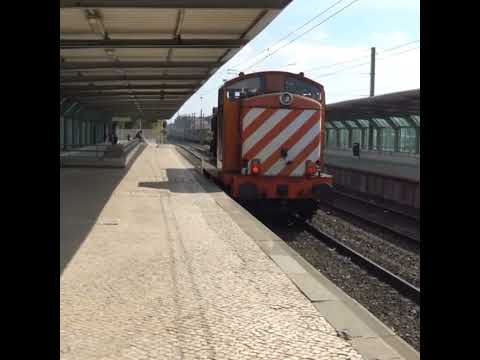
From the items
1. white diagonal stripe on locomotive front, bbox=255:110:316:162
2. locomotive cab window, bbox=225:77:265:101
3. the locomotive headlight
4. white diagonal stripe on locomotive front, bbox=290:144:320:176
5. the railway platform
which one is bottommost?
the railway platform

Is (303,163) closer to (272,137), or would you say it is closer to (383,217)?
(272,137)

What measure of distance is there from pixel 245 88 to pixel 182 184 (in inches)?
194

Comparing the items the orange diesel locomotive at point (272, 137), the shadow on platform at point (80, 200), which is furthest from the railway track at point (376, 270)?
the shadow on platform at point (80, 200)

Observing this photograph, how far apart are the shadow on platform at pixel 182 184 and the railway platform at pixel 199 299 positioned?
4.74m

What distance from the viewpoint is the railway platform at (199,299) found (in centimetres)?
382

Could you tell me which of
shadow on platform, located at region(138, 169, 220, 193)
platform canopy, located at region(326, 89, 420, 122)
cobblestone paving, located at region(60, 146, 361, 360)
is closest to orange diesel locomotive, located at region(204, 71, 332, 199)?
shadow on platform, located at region(138, 169, 220, 193)

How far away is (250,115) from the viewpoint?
11359 mm

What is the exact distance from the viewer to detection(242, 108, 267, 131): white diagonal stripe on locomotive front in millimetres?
11336

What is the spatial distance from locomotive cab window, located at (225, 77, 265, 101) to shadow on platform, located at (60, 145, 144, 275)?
3.60 meters

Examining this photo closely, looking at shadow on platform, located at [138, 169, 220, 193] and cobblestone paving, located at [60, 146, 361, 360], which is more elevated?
shadow on platform, located at [138, 169, 220, 193]

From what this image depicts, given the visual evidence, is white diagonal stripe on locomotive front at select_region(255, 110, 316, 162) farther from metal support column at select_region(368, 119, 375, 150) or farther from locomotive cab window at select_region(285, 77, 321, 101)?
metal support column at select_region(368, 119, 375, 150)

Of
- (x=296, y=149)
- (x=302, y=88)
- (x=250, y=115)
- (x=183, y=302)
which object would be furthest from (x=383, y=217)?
(x=183, y=302)
